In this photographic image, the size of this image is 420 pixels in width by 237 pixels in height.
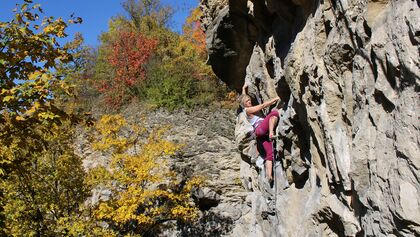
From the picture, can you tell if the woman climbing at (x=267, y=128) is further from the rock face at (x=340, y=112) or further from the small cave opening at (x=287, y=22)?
the small cave opening at (x=287, y=22)

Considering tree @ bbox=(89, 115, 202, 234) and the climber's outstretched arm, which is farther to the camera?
tree @ bbox=(89, 115, 202, 234)

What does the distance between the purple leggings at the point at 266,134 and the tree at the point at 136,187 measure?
647 centimetres

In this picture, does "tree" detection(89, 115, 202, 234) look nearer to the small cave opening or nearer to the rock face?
the rock face

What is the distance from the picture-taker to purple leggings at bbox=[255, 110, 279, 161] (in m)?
9.05

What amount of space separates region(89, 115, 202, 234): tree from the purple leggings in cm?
647

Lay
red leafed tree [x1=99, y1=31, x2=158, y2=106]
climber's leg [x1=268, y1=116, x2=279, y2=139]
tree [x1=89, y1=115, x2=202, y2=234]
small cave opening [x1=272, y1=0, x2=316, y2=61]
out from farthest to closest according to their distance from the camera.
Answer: red leafed tree [x1=99, y1=31, x2=158, y2=106], tree [x1=89, y1=115, x2=202, y2=234], climber's leg [x1=268, y1=116, x2=279, y2=139], small cave opening [x1=272, y1=0, x2=316, y2=61]

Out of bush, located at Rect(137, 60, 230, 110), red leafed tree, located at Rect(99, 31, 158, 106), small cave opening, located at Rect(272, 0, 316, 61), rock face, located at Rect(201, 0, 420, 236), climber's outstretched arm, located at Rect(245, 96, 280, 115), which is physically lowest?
rock face, located at Rect(201, 0, 420, 236)

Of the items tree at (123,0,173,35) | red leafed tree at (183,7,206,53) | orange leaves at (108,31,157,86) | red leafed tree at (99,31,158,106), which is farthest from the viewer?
tree at (123,0,173,35)

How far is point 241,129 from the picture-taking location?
12.7 m

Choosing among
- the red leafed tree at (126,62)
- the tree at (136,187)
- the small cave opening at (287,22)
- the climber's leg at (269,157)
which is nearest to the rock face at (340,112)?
the small cave opening at (287,22)

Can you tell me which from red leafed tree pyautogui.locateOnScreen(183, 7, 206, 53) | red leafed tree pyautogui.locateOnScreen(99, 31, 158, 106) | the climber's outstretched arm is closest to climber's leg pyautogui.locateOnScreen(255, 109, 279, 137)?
the climber's outstretched arm

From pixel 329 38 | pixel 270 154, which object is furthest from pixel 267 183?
→ pixel 329 38

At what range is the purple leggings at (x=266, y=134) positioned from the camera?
29.7 ft

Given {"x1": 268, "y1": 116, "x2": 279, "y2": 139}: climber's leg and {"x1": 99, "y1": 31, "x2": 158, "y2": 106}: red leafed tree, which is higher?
{"x1": 99, "y1": 31, "x2": 158, "y2": 106}: red leafed tree
